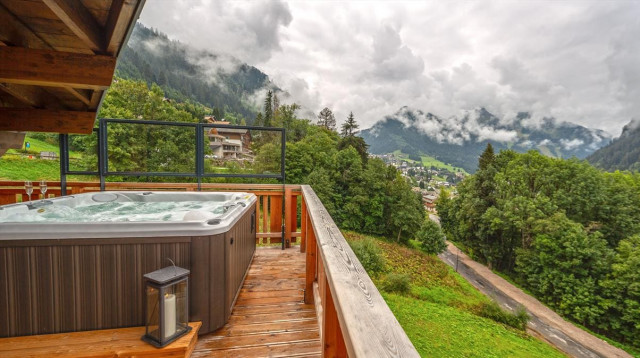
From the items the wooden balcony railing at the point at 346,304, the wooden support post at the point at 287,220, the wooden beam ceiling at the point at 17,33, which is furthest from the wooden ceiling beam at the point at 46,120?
the wooden balcony railing at the point at 346,304

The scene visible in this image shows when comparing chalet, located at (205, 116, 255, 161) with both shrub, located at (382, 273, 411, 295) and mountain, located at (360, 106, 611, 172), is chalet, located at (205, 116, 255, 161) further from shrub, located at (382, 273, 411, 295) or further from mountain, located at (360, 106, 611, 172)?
mountain, located at (360, 106, 611, 172)

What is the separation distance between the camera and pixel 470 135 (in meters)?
159

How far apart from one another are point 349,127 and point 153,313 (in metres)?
27.2

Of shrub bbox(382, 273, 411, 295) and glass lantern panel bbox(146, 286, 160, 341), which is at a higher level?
glass lantern panel bbox(146, 286, 160, 341)

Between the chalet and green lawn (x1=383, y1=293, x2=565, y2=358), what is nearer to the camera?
the chalet

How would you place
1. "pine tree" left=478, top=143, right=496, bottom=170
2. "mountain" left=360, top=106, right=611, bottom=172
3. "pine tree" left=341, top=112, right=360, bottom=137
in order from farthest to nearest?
"mountain" left=360, top=106, right=611, bottom=172, "pine tree" left=341, top=112, right=360, bottom=137, "pine tree" left=478, top=143, right=496, bottom=170

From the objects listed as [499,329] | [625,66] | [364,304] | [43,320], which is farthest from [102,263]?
[625,66]

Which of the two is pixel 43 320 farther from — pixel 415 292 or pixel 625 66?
pixel 625 66

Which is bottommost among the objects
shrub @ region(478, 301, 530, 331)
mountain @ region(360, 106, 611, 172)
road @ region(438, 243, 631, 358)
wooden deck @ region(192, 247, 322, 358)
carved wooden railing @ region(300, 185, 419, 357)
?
road @ region(438, 243, 631, 358)

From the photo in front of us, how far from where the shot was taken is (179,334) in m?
1.60

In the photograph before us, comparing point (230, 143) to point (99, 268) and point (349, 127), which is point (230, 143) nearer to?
point (99, 268)

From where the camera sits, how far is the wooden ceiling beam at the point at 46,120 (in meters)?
2.96

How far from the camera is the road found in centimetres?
1062

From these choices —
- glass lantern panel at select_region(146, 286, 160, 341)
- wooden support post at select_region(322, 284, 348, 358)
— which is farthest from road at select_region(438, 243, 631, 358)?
glass lantern panel at select_region(146, 286, 160, 341)
